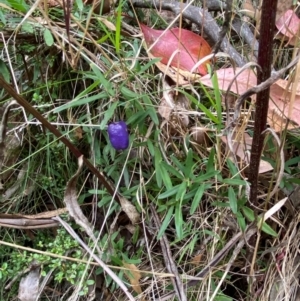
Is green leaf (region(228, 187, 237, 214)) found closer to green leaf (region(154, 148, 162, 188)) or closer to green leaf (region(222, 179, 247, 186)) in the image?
green leaf (region(222, 179, 247, 186))

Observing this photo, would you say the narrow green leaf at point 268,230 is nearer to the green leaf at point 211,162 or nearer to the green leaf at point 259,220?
the green leaf at point 259,220

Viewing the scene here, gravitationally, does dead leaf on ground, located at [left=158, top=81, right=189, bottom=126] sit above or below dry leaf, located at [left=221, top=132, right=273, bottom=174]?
above

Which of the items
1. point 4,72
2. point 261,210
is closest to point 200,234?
point 261,210

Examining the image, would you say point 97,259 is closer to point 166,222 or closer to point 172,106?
point 166,222

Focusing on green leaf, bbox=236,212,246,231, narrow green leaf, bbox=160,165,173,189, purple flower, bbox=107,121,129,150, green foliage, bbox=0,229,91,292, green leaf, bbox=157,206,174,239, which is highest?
purple flower, bbox=107,121,129,150

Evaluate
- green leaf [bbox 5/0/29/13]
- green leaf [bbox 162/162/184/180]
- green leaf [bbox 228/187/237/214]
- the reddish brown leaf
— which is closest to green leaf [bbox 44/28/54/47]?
green leaf [bbox 5/0/29/13]

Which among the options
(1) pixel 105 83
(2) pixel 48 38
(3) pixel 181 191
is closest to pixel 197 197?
(3) pixel 181 191

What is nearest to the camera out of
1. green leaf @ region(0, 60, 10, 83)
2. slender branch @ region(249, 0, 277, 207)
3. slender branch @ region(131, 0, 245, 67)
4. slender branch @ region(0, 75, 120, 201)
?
slender branch @ region(249, 0, 277, 207)
